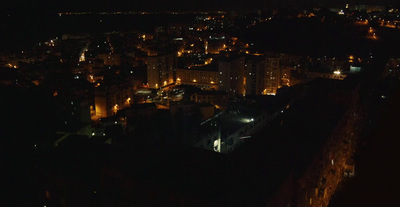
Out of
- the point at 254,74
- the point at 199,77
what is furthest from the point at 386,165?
the point at 199,77

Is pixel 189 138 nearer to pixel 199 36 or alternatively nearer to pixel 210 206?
pixel 210 206

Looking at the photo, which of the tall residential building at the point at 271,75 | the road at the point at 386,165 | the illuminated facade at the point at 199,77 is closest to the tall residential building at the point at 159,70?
the illuminated facade at the point at 199,77

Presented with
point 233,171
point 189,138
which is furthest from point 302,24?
point 233,171

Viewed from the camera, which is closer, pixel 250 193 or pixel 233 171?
pixel 250 193

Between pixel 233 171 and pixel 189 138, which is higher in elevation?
pixel 233 171

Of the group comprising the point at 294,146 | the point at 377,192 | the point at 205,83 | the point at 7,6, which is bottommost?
the point at 205,83

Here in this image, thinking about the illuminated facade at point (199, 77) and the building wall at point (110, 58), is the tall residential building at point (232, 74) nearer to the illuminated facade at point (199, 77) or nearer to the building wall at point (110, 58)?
the illuminated facade at point (199, 77)

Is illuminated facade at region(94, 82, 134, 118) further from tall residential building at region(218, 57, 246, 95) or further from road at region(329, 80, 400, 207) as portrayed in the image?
road at region(329, 80, 400, 207)
